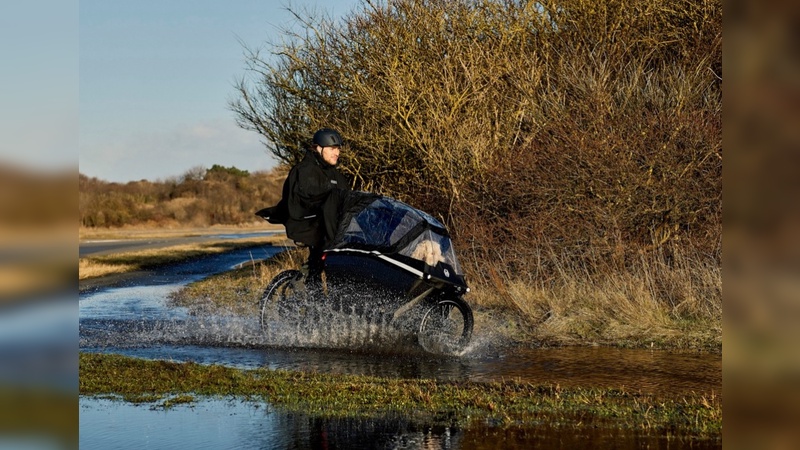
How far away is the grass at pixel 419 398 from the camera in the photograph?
6.58m

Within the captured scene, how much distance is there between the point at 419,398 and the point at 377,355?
2718mm

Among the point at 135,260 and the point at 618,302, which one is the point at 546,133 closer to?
the point at 618,302

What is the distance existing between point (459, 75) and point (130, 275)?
34.0 ft

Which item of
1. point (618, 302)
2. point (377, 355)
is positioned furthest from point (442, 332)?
point (618, 302)

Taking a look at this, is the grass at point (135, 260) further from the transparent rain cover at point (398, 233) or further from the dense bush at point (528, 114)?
the transparent rain cover at point (398, 233)

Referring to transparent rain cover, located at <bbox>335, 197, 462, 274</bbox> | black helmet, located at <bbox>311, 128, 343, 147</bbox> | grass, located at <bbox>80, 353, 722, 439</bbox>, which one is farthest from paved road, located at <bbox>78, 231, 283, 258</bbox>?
grass, located at <bbox>80, 353, 722, 439</bbox>

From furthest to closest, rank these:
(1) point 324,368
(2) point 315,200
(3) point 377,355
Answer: (2) point 315,200, (3) point 377,355, (1) point 324,368

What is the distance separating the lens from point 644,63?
64.9ft

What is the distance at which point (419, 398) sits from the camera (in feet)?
24.2

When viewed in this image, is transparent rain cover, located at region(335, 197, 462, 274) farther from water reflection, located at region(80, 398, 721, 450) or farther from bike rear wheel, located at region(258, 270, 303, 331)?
water reflection, located at region(80, 398, 721, 450)

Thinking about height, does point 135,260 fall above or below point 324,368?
above

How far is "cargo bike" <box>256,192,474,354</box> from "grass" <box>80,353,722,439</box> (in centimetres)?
176
